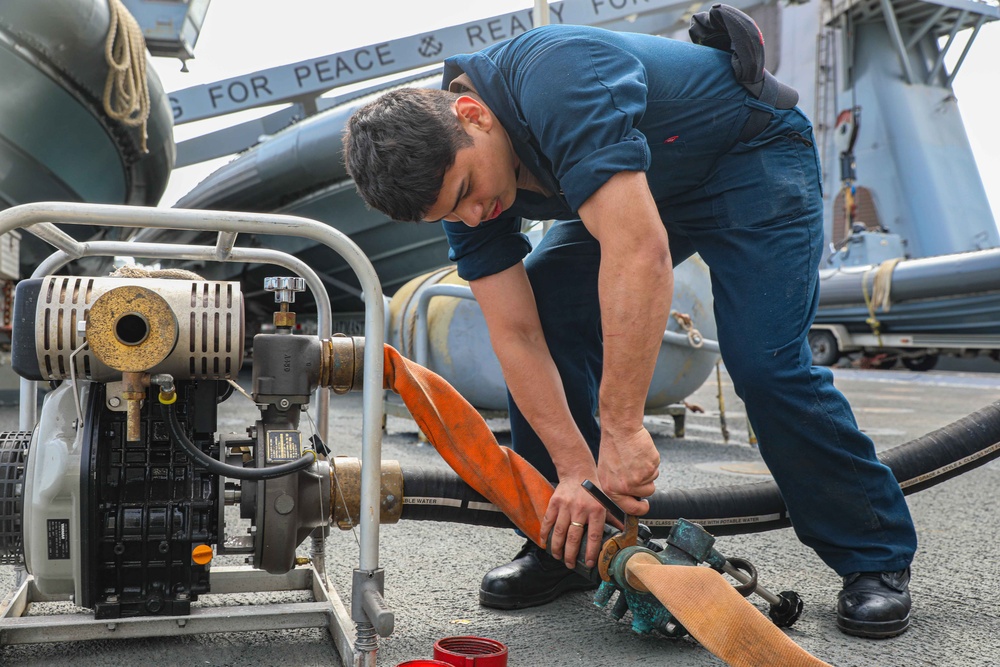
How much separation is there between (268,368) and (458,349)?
2903 millimetres

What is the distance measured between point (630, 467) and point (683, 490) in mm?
504

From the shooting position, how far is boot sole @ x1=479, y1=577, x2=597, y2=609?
166 centimetres

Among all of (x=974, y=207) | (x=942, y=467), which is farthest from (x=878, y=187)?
(x=942, y=467)

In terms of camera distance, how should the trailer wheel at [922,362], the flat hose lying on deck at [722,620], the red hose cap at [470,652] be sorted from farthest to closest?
the trailer wheel at [922,362] → the red hose cap at [470,652] → the flat hose lying on deck at [722,620]

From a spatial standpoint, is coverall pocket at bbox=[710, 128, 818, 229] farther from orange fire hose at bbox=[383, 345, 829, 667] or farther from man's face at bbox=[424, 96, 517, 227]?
orange fire hose at bbox=[383, 345, 829, 667]

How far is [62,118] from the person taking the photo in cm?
508

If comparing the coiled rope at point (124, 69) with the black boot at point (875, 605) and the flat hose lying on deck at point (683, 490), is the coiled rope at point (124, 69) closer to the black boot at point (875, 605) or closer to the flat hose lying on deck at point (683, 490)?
the flat hose lying on deck at point (683, 490)

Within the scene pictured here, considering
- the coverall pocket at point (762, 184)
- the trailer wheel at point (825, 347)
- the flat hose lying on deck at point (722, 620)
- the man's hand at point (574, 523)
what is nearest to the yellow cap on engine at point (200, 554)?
the man's hand at point (574, 523)

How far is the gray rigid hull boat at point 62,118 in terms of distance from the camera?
4.54 meters

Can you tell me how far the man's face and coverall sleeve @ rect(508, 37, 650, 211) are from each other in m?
0.07

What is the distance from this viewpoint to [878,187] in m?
16.3

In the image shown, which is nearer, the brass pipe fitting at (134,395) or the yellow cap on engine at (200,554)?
the brass pipe fitting at (134,395)

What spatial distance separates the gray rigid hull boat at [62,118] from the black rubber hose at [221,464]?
13.9 ft

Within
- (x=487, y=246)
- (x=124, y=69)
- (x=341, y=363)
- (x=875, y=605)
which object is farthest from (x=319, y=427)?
(x=124, y=69)
